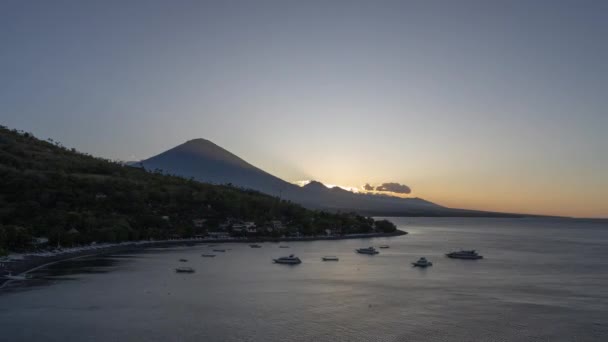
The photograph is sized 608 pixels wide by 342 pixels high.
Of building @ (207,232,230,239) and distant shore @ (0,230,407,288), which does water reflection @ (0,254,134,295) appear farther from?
building @ (207,232,230,239)

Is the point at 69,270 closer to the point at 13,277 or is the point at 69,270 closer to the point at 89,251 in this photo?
the point at 13,277

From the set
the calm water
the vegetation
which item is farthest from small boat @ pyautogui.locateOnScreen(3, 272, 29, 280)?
the vegetation

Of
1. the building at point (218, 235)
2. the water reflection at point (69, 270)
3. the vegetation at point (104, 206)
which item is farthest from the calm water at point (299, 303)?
the building at point (218, 235)

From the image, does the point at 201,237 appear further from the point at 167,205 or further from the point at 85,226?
the point at 85,226

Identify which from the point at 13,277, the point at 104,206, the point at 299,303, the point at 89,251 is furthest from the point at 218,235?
the point at 299,303

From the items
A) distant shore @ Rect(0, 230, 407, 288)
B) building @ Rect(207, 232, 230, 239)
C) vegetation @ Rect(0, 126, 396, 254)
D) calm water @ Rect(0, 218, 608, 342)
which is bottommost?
calm water @ Rect(0, 218, 608, 342)
